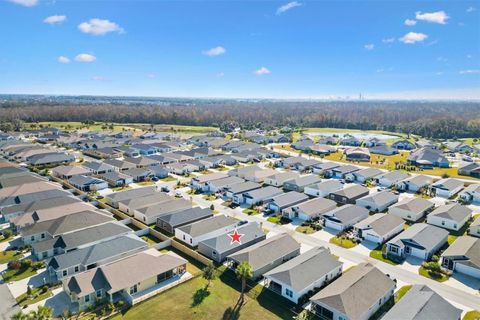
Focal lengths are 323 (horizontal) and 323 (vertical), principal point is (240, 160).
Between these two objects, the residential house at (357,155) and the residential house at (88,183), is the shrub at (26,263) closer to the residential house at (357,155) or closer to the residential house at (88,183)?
the residential house at (88,183)

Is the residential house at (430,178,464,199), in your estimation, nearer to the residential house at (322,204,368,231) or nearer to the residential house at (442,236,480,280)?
the residential house at (322,204,368,231)

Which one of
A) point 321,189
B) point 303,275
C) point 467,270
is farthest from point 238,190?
point 467,270

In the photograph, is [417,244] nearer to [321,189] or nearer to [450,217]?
[450,217]

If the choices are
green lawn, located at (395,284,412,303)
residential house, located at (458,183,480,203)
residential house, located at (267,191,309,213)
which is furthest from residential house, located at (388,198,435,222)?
green lawn, located at (395,284,412,303)

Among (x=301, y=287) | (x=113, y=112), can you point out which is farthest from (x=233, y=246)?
(x=113, y=112)

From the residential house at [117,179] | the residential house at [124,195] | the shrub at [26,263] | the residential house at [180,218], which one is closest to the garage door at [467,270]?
the residential house at [180,218]

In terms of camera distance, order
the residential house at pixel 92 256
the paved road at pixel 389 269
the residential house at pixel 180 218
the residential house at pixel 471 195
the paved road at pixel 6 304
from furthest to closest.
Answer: the residential house at pixel 471 195
the residential house at pixel 180 218
the residential house at pixel 92 256
the paved road at pixel 389 269
the paved road at pixel 6 304
